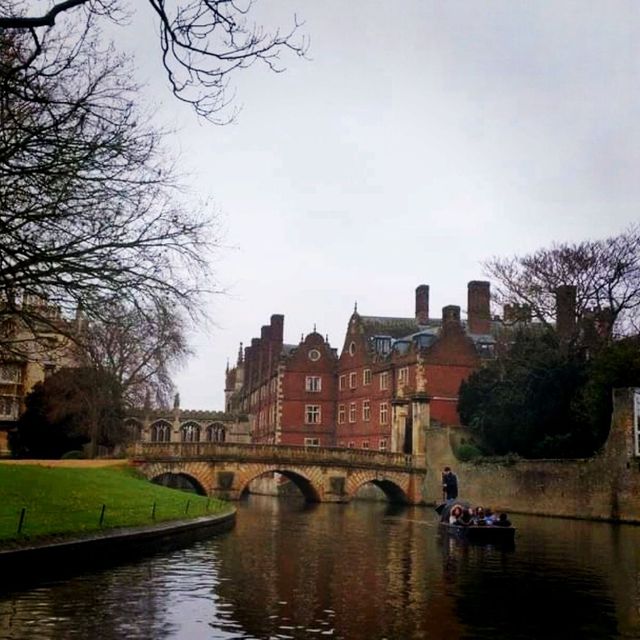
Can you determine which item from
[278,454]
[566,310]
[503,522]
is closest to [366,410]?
[278,454]

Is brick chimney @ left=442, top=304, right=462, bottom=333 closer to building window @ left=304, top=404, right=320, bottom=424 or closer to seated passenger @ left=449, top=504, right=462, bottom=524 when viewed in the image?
building window @ left=304, top=404, right=320, bottom=424

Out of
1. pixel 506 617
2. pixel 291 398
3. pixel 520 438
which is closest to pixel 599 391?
pixel 520 438

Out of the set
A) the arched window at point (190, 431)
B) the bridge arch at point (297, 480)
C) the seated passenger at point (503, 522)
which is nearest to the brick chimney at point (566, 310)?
the bridge arch at point (297, 480)

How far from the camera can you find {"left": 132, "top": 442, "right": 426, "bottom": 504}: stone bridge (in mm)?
45125

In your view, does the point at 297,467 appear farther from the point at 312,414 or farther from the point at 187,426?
the point at 187,426

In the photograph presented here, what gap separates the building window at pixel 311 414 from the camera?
219ft

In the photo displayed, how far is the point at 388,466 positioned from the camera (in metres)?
48.3

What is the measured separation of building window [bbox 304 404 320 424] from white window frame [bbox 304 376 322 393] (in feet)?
4.09

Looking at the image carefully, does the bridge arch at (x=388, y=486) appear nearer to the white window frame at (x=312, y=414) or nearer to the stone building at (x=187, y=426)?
the white window frame at (x=312, y=414)

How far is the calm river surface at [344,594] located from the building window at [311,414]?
4457 cm

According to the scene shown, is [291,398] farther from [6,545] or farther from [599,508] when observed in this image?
[6,545]

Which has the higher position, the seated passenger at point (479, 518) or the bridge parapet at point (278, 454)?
the bridge parapet at point (278, 454)

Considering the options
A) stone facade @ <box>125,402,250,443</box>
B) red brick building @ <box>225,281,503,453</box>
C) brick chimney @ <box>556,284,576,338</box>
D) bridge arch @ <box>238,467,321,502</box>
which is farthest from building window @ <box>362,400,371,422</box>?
brick chimney @ <box>556,284,576,338</box>

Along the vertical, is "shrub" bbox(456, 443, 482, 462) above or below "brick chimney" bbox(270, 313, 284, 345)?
below
